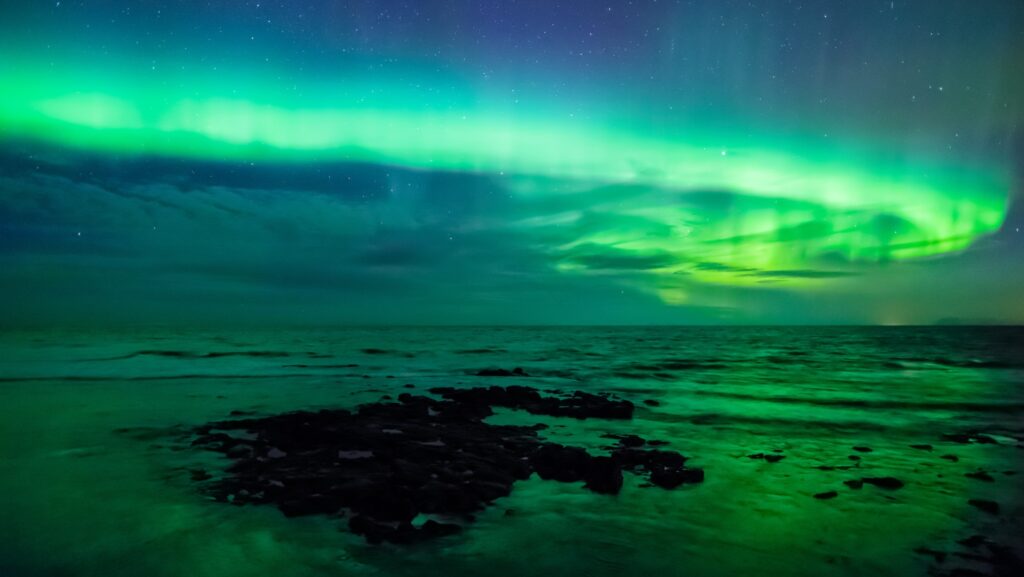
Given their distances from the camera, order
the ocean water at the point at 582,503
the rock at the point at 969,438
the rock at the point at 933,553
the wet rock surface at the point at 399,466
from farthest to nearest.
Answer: the rock at the point at 969,438
the wet rock surface at the point at 399,466
the rock at the point at 933,553
the ocean water at the point at 582,503

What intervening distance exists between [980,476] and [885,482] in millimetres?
2221

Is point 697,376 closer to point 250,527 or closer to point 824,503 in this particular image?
point 824,503

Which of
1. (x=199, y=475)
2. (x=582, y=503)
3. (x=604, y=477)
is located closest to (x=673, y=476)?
(x=604, y=477)

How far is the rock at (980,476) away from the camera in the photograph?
10.6 meters

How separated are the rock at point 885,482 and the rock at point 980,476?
1575 mm

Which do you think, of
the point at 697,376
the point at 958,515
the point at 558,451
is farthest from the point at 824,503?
the point at 697,376

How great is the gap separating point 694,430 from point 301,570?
11701 millimetres

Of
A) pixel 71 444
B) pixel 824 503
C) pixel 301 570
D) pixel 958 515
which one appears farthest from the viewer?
pixel 71 444

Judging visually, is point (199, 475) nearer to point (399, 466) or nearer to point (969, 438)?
point (399, 466)

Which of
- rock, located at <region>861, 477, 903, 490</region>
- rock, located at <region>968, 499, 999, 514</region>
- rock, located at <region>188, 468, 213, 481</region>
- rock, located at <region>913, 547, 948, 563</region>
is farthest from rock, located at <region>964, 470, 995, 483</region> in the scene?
rock, located at <region>188, 468, 213, 481</region>

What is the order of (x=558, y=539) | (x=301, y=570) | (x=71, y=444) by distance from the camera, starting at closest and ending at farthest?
(x=301, y=570), (x=558, y=539), (x=71, y=444)

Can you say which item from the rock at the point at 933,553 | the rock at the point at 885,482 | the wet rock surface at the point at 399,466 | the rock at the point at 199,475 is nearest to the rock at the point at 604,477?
the wet rock surface at the point at 399,466

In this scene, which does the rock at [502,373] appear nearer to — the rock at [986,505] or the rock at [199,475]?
the rock at [199,475]

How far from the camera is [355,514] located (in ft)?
25.6
